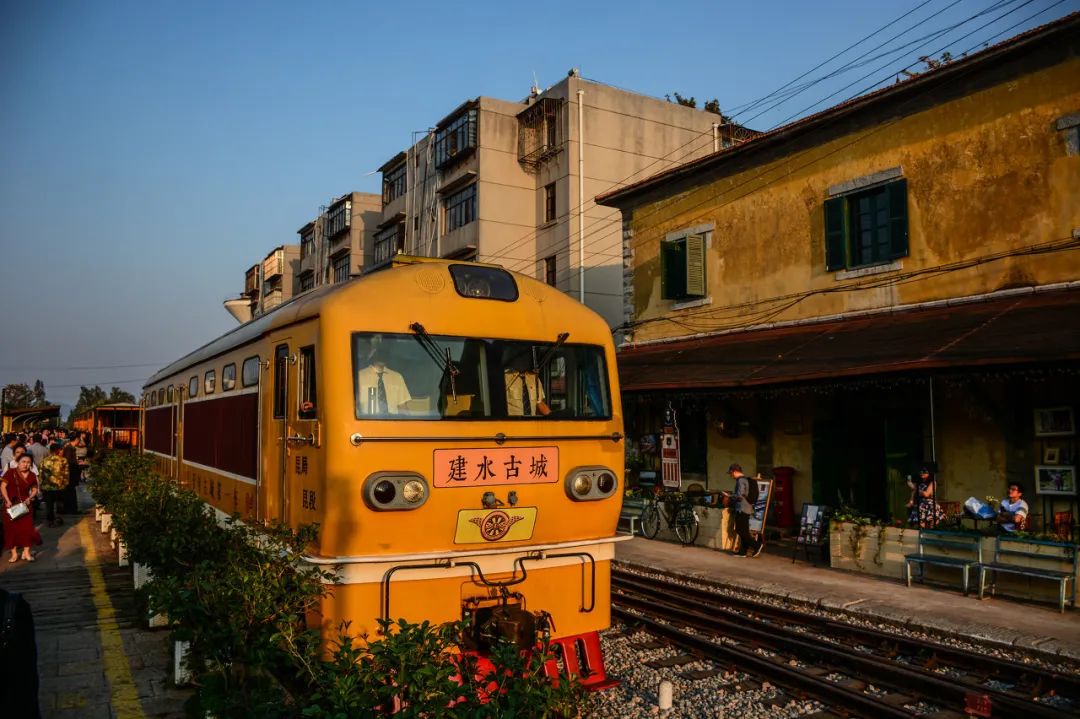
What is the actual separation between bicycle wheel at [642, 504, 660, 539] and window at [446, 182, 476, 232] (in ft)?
59.1

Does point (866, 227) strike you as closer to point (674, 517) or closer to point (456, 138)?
point (674, 517)

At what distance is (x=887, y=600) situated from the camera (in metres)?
10.9

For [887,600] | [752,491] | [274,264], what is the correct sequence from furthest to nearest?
[274,264] < [752,491] < [887,600]

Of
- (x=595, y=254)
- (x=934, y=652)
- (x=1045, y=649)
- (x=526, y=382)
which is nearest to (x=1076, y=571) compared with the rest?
(x=1045, y=649)

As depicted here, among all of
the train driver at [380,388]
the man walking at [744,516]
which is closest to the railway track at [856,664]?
the man walking at [744,516]

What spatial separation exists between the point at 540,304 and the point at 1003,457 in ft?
31.7

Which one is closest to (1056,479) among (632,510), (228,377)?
(632,510)

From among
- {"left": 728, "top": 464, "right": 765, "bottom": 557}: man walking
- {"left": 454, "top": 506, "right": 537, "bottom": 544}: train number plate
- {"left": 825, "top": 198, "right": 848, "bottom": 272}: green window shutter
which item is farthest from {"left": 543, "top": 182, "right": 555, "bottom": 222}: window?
{"left": 454, "top": 506, "right": 537, "bottom": 544}: train number plate

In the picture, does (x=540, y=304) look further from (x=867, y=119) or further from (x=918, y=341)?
(x=867, y=119)

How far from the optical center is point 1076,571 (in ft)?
33.9

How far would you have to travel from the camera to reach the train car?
5832 millimetres

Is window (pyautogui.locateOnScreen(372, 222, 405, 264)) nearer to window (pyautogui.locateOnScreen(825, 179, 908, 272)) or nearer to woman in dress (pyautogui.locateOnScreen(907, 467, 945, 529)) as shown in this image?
window (pyautogui.locateOnScreen(825, 179, 908, 272))

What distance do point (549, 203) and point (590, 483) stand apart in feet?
87.9

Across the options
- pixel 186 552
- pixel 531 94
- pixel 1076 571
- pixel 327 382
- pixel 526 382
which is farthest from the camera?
pixel 531 94
